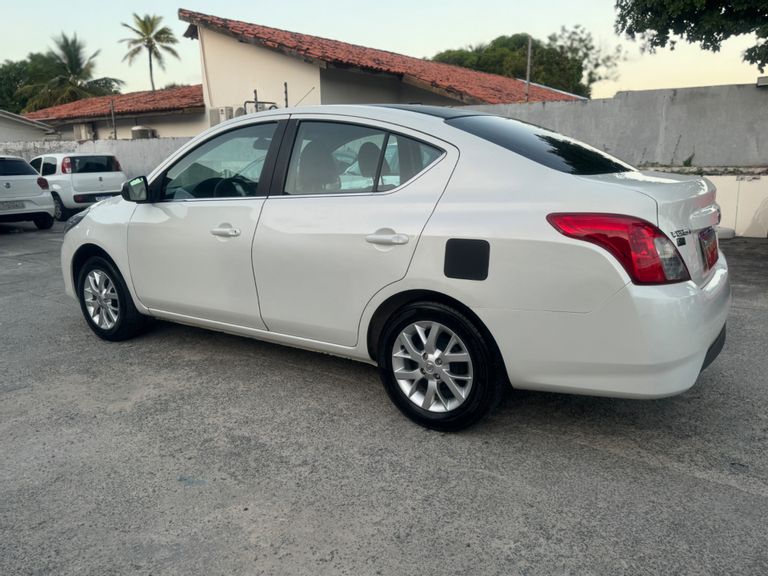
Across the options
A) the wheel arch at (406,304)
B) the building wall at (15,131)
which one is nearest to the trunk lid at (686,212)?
the wheel arch at (406,304)

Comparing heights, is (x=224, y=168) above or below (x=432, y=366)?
above

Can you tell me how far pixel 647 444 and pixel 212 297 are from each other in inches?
106

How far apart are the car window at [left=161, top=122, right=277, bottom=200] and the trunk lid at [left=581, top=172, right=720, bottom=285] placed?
1983 millimetres

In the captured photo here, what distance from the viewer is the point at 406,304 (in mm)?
3184

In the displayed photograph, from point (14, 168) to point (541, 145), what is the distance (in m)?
11.9

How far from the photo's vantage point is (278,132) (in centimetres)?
376

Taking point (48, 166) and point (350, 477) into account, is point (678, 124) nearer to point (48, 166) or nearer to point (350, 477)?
point (350, 477)

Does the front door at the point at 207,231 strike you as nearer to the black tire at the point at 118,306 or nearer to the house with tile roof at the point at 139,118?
the black tire at the point at 118,306

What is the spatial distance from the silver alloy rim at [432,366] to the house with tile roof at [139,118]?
19.2 m

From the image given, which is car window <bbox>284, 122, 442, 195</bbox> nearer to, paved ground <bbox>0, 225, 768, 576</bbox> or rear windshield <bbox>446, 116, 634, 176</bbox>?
rear windshield <bbox>446, 116, 634, 176</bbox>

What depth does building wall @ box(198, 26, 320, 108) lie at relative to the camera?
1702 cm

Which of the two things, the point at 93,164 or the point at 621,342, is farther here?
the point at 93,164

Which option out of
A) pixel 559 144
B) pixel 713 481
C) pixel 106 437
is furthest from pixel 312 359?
pixel 713 481

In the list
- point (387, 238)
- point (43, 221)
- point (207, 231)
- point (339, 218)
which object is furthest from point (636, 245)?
point (43, 221)
